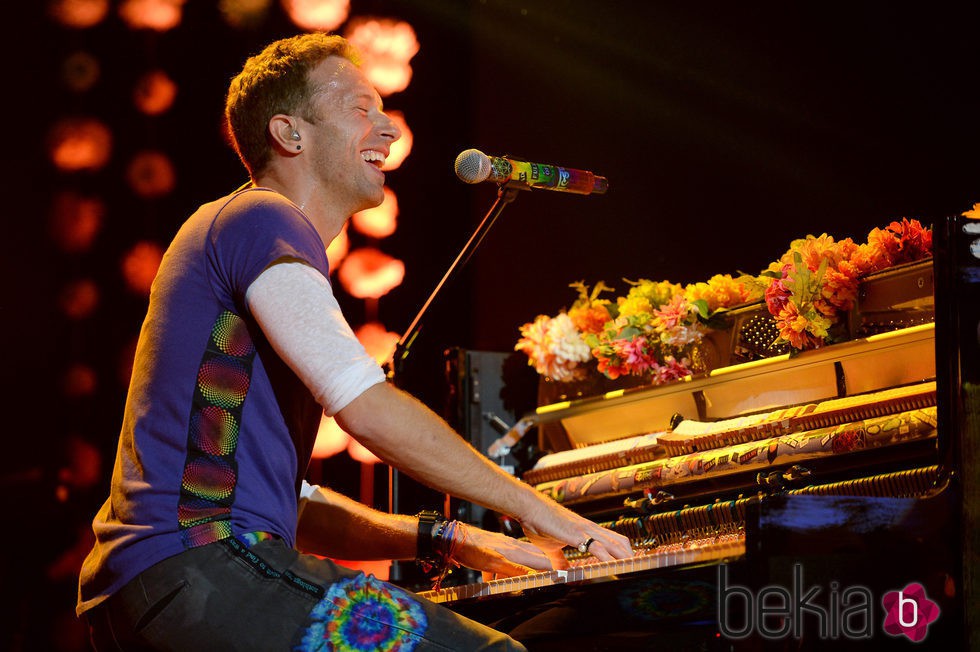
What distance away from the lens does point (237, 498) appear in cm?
211

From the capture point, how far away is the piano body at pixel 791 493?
2035mm

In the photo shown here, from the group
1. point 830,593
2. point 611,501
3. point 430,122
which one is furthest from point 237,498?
point 430,122

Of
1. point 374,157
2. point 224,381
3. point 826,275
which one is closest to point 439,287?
point 374,157

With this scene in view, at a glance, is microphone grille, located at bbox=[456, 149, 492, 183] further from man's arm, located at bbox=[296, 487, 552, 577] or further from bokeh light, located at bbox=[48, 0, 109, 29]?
bokeh light, located at bbox=[48, 0, 109, 29]

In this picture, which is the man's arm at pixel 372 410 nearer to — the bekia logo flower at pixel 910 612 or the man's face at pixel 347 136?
the bekia logo flower at pixel 910 612

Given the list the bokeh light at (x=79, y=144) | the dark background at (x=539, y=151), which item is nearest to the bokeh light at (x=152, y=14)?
the dark background at (x=539, y=151)

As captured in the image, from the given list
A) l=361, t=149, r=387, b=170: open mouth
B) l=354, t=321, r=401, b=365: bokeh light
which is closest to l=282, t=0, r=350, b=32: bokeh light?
l=354, t=321, r=401, b=365: bokeh light

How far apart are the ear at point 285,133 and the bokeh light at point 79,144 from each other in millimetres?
3134

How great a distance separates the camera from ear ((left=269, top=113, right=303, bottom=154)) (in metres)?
2.74

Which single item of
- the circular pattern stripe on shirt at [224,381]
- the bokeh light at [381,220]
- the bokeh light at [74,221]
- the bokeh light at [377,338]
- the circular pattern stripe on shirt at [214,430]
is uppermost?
the bokeh light at [381,220]

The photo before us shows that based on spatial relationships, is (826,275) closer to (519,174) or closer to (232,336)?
(519,174)

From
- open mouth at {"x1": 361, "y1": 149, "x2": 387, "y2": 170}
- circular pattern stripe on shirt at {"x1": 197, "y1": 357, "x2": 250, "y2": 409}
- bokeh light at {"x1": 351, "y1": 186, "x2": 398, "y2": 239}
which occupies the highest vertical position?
bokeh light at {"x1": 351, "y1": 186, "x2": 398, "y2": 239}

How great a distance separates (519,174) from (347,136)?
67 cm

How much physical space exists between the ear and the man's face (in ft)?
0.08
